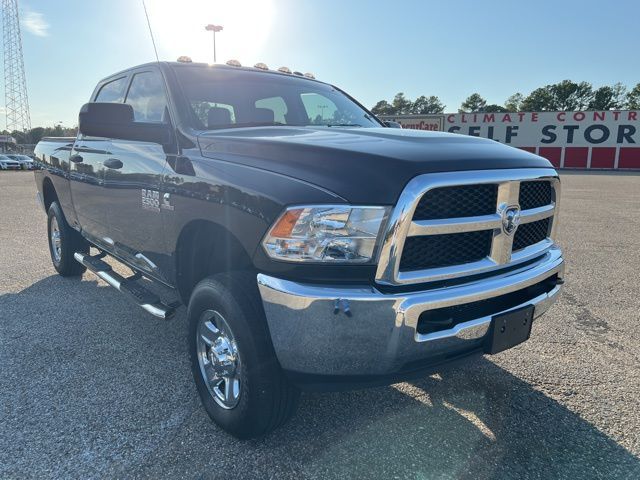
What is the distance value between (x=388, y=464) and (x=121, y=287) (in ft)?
7.57

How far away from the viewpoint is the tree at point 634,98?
278ft

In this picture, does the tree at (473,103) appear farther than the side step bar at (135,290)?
Yes

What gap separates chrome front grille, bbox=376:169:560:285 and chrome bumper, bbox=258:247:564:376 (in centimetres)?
11

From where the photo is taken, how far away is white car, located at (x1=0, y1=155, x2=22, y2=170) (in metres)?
35.9

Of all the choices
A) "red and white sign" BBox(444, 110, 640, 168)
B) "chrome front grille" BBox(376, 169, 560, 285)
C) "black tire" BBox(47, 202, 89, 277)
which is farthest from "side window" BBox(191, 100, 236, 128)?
"red and white sign" BBox(444, 110, 640, 168)

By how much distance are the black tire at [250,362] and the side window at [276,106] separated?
1.48 metres

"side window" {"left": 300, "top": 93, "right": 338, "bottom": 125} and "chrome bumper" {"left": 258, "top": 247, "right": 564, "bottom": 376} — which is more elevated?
"side window" {"left": 300, "top": 93, "right": 338, "bottom": 125}

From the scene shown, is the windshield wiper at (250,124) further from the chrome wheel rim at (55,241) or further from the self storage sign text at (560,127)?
the self storage sign text at (560,127)

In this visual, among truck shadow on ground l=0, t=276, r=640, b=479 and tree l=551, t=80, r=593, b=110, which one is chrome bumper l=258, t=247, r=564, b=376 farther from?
tree l=551, t=80, r=593, b=110

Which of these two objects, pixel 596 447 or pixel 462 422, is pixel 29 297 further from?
pixel 596 447

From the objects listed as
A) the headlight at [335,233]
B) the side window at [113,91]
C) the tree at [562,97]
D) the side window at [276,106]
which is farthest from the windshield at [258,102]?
the tree at [562,97]

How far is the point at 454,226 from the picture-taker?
6.68ft

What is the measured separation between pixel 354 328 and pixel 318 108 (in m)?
2.32

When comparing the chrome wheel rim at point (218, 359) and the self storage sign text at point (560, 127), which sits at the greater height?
the self storage sign text at point (560, 127)
